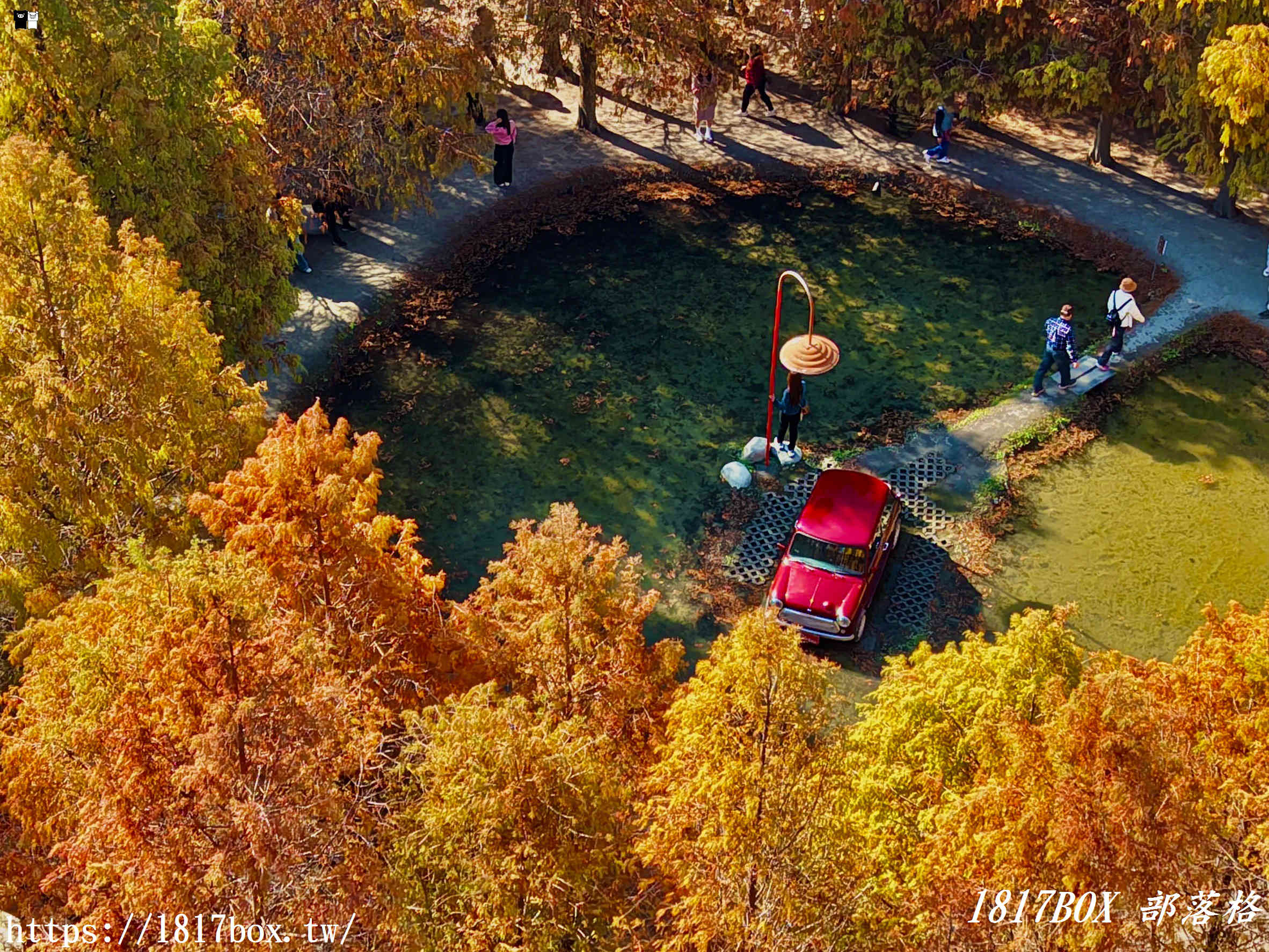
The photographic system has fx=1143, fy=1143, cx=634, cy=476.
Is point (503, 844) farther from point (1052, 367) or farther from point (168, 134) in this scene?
point (1052, 367)

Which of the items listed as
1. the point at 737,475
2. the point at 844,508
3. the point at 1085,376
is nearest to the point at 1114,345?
the point at 1085,376

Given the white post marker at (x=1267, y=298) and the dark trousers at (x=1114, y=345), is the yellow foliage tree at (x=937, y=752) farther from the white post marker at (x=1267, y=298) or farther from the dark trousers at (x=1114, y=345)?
the white post marker at (x=1267, y=298)

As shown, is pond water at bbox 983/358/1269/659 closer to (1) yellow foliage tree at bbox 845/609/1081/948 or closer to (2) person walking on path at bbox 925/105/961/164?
(1) yellow foliage tree at bbox 845/609/1081/948

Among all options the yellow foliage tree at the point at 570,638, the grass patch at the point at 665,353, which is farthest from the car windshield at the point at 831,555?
the yellow foliage tree at the point at 570,638

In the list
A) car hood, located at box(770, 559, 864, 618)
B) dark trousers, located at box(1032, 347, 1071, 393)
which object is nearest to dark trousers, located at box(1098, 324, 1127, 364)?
dark trousers, located at box(1032, 347, 1071, 393)

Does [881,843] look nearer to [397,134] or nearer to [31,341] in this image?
[31,341]

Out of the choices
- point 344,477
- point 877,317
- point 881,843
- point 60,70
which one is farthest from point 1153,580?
point 60,70
